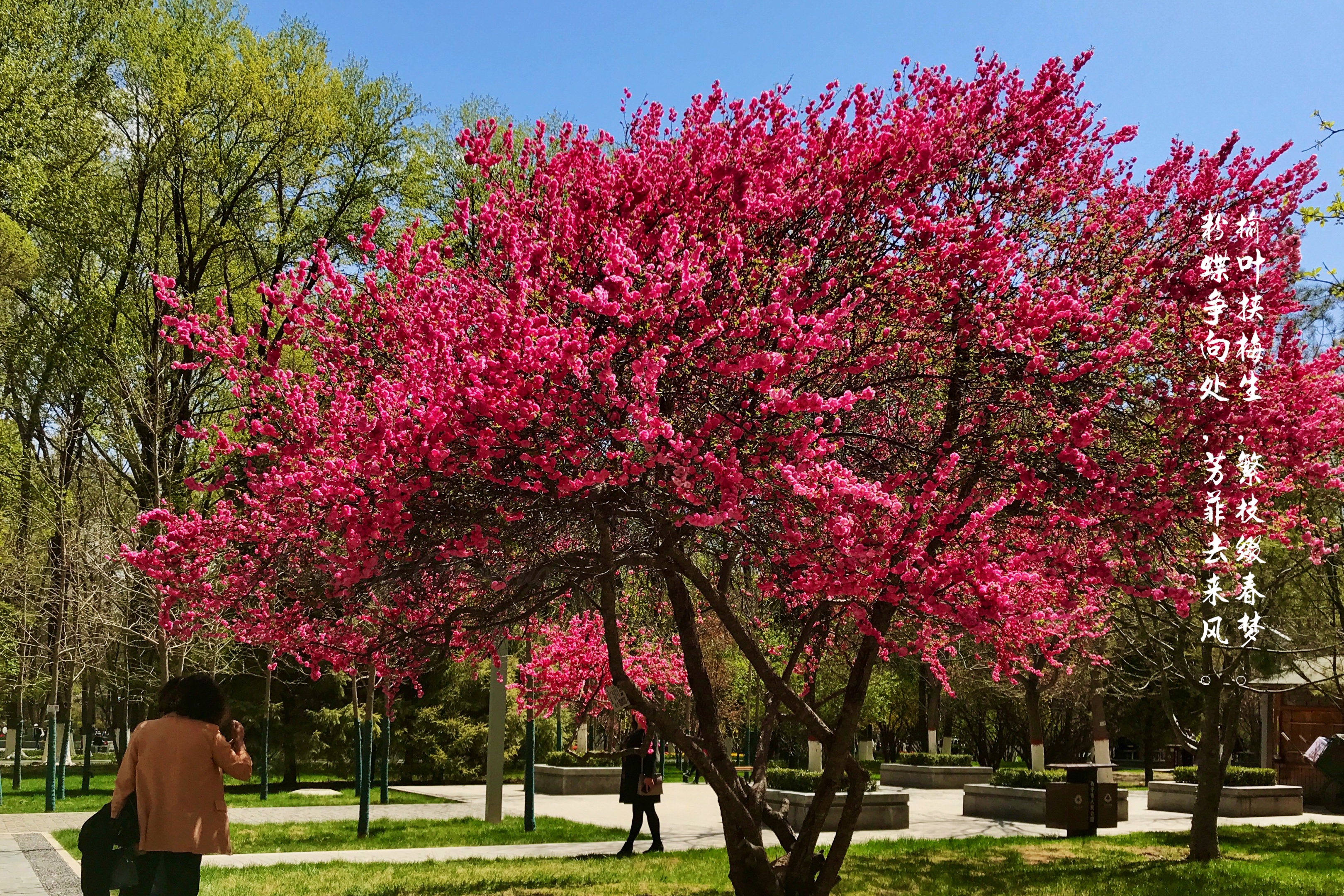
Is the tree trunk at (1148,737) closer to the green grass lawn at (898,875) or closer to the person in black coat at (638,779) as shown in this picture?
the green grass lawn at (898,875)

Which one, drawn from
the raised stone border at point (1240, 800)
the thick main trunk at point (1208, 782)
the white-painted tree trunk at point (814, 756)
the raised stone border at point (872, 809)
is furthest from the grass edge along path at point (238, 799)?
the raised stone border at point (1240, 800)

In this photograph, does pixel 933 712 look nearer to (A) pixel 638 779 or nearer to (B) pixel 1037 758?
(B) pixel 1037 758

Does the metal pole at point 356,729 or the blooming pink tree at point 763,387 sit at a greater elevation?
the blooming pink tree at point 763,387

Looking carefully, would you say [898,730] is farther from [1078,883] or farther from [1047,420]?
[1047,420]

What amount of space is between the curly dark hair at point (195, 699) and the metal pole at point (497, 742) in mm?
8378

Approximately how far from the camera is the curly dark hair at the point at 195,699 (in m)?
5.98

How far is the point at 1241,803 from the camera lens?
20625 millimetres

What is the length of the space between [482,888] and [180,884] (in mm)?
4602

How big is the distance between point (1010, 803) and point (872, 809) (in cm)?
391

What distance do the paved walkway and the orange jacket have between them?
14.1 feet

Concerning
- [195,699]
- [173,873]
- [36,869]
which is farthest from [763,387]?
[36,869]

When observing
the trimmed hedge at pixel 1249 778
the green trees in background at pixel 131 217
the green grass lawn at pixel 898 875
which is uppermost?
the green trees in background at pixel 131 217

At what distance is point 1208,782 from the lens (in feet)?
43.6

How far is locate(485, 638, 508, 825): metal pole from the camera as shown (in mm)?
15141
